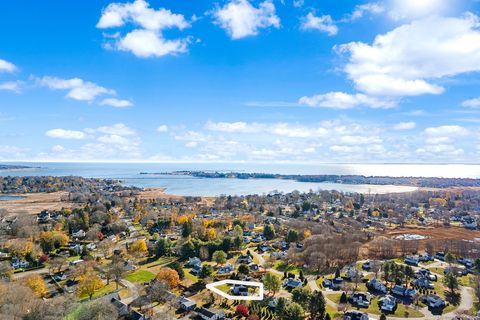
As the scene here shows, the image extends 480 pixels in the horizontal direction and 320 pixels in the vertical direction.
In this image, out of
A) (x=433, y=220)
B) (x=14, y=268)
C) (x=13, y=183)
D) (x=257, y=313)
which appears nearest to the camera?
(x=257, y=313)

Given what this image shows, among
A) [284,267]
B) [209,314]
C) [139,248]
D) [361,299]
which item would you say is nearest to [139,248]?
[139,248]

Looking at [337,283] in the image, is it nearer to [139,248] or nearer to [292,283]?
[292,283]

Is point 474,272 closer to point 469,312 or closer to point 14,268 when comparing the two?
point 469,312

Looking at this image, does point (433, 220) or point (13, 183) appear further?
point (13, 183)

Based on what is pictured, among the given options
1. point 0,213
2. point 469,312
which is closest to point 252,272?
point 469,312

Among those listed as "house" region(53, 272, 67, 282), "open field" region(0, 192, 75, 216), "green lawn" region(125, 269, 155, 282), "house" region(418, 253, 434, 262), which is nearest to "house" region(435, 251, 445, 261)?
"house" region(418, 253, 434, 262)

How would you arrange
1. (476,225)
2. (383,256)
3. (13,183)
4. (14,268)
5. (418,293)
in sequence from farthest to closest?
(13,183), (476,225), (383,256), (14,268), (418,293)
